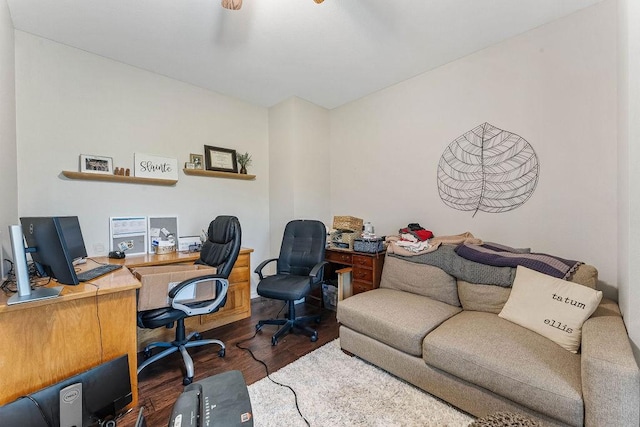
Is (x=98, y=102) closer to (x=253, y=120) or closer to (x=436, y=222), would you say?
(x=253, y=120)

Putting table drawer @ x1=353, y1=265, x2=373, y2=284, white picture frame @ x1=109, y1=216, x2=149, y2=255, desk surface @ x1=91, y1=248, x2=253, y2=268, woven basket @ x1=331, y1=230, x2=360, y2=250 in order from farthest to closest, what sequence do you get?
woven basket @ x1=331, y1=230, x2=360, y2=250, table drawer @ x1=353, y1=265, x2=373, y2=284, white picture frame @ x1=109, y1=216, x2=149, y2=255, desk surface @ x1=91, y1=248, x2=253, y2=268

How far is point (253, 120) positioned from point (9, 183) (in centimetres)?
245

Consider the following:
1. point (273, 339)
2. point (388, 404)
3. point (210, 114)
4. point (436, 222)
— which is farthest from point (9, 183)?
point (436, 222)

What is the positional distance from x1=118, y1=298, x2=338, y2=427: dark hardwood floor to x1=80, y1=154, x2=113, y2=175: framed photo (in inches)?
67.9

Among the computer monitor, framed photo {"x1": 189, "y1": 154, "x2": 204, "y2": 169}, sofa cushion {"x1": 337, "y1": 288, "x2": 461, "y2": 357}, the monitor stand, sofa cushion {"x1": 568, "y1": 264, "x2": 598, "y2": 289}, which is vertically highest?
framed photo {"x1": 189, "y1": 154, "x2": 204, "y2": 169}

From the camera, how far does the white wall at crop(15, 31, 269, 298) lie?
7.22 feet

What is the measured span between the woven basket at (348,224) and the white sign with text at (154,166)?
1.93m

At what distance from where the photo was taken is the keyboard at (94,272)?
5.38ft

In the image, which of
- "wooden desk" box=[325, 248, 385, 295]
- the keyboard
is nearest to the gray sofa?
"wooden desk" box=[325, 248, 385, 295]

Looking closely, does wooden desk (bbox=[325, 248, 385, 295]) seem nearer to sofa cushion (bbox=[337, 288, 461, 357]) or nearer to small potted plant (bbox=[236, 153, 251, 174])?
sofa cushion (bbox=[337, 288, 461, 357])

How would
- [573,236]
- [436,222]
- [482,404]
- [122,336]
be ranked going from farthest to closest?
[436,222] < [573,236] < [122,336] < [482,404]

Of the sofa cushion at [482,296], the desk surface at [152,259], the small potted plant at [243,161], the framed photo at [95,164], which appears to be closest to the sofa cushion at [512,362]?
the sofa cushion at [482,296]

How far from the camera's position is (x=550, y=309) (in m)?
1.56

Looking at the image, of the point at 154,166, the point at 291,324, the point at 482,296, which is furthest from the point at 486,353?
the point at 154,166
